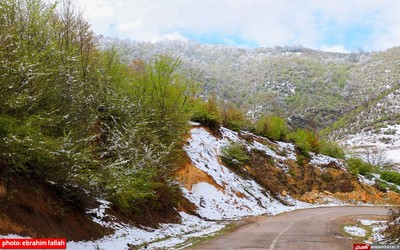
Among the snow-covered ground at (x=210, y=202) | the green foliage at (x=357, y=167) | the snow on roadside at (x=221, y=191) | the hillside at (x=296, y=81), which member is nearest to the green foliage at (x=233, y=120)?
the snow-covered ground at (x=210, y=202)

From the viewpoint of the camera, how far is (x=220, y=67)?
611 ft

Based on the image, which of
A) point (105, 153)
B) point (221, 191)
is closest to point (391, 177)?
point (221, 191)

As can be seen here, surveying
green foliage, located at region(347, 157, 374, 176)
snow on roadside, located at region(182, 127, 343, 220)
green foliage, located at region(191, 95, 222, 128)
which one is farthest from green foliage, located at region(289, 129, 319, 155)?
green foliage, located at region(191, 95, 222, 128)

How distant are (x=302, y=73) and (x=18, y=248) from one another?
168 m

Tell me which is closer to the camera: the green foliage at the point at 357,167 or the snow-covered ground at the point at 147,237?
the snow-covered ground at the point at 147,237

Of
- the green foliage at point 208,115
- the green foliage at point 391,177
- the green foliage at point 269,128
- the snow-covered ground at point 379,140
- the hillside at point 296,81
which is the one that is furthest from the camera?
the hillside at point 296,81

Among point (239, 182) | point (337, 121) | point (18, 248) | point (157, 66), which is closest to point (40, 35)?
point (18, 248)

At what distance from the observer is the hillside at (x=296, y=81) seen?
13475 centimetres

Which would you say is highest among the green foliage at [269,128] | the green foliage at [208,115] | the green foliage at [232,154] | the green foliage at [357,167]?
the green foliage at [208,115]

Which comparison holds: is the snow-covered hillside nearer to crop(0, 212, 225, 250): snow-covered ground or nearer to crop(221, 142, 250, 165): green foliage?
crop(221, 142, 250, 165): green foliage

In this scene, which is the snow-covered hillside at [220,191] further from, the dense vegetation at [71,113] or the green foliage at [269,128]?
the green foliage at [269,128]

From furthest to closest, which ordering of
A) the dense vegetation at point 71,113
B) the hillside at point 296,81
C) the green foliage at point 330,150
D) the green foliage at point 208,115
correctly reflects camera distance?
the hillside at point 296,81 → the green foliage at point 330,150 → the green foliage at point 208,115 → the dense vegetation at point 71,113

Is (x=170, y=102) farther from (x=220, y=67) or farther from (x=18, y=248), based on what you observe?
(x=220, y=67)

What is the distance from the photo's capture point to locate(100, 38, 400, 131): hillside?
134750 mm
